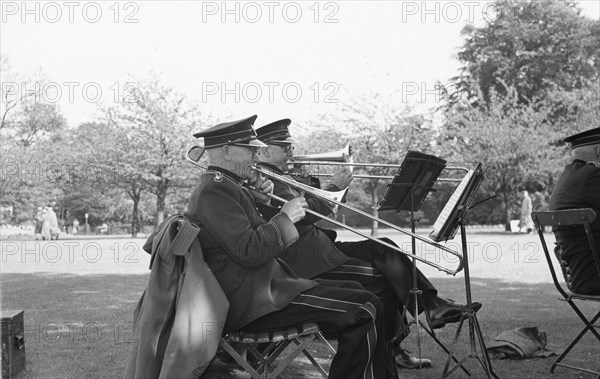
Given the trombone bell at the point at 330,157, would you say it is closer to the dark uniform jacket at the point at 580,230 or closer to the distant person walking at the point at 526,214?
the dark uniform jacket at the point at 580,230

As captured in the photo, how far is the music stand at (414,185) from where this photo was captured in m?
4.60

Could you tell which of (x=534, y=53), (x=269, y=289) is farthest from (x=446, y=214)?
(x=534, y=53)

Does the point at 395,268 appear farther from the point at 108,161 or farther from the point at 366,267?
the point at 108,161

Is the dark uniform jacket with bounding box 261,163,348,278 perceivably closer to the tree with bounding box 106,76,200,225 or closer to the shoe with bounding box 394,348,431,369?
the shoe with bounding box 394,348,431,369

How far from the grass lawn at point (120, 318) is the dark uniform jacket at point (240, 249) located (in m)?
1.62

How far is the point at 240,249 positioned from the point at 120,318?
442 centimetres

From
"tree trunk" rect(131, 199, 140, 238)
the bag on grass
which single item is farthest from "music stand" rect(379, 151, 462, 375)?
"tree trunk" rect(131, 199, 140, 238)

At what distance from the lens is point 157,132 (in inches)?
1340

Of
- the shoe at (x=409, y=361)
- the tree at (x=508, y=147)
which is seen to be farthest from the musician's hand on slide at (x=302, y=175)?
the tree at (x=508, y=147)

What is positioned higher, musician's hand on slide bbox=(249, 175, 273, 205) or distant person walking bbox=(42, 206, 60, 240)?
musician's hand on slide bbox=(249, 175, 273, 205)

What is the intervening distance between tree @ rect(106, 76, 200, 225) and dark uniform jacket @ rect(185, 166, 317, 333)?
2935 cm

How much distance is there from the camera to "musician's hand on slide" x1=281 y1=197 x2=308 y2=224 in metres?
3.94

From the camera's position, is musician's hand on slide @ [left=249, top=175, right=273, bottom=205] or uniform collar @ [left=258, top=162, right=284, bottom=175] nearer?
musician's hand on slide @ [left=249, top=175, right=273, bottom=205]

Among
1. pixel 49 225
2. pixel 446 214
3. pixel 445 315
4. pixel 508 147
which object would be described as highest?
pixel 508 147
